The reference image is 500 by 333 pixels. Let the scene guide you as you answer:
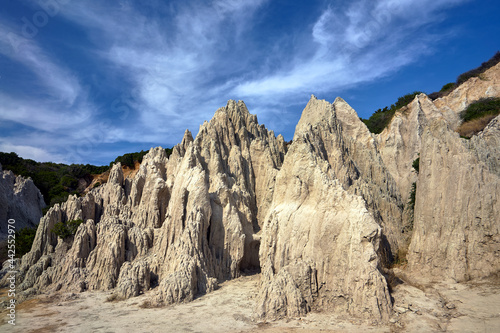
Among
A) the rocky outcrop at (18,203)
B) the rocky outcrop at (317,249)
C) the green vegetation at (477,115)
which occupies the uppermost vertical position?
the green vegetation at (477,115)

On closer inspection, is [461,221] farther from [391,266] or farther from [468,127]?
[468,127]

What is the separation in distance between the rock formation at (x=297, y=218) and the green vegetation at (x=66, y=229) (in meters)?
0.44

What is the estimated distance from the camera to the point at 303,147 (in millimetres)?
20047

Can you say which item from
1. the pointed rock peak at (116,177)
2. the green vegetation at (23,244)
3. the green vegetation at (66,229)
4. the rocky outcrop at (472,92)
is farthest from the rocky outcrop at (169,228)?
the rocky outcrop at (472,92)

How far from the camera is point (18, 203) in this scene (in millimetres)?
37406

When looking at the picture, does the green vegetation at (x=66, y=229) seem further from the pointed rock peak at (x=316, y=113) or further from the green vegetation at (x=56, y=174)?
the green vegetation at (x=56, y=174)

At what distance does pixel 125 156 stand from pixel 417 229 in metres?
47.1

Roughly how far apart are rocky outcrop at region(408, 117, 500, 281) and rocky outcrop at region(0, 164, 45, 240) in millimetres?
39170

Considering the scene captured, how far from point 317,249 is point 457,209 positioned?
341 inches

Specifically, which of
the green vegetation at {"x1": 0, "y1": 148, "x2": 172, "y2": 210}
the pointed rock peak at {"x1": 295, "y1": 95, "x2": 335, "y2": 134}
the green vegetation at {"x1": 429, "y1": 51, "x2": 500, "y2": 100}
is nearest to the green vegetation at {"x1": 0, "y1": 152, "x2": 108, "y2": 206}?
the green vegetation at {"x1": 0, "y1": 148, "x2": 172, "y2": 210}

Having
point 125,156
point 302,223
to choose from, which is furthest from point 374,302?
point 125,156

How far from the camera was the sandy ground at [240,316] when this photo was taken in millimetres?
12411

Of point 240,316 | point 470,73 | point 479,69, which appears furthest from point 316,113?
point 479,69

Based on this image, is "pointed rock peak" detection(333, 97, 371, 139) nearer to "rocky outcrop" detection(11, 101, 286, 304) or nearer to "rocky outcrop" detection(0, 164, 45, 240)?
"rocky outcrop" detection(11, 101, 286, 304)
